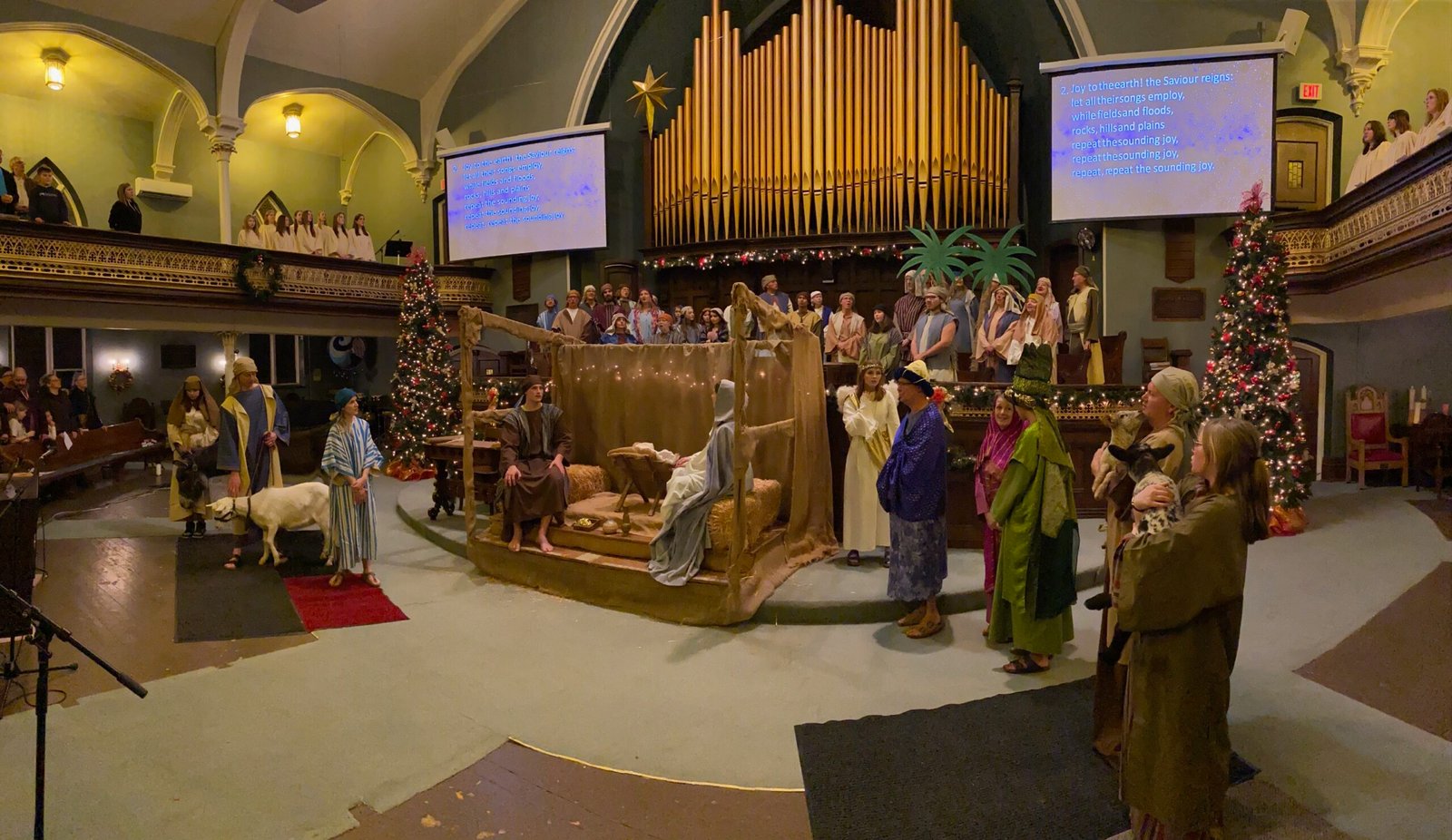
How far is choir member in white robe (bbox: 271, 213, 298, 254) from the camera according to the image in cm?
1375

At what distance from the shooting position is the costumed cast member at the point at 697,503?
5.53m

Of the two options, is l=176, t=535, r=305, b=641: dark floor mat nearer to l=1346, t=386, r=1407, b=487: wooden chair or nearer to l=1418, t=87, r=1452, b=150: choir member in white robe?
l=1418, t=87, r=1452, b=150: choir member in white robe

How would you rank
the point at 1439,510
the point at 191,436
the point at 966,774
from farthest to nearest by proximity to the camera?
the point at 1439,510
the point at 191,436
the point at 966,774

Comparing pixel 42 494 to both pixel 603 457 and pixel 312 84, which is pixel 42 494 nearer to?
pixel 603 457

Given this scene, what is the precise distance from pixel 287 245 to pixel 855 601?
1270cm

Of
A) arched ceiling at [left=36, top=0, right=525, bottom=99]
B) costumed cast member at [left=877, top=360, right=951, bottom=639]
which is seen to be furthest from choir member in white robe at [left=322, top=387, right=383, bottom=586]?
arched ceiling at [left=36, top=0, right=525, bottom=99]

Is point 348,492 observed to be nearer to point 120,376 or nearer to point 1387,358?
point 120,376

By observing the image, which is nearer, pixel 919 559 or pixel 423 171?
pixel 919 559

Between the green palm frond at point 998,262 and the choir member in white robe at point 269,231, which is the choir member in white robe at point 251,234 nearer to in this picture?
the choir member in white robe at point 269,231

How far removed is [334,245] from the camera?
14477mm

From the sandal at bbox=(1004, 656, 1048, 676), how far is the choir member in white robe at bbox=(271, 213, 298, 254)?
1335 cm

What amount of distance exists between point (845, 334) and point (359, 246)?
10.00 m

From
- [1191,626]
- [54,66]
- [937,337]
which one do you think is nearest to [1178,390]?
[1191,626]

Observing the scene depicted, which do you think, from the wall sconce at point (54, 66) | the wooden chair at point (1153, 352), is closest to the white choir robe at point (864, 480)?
the wooden chair at point (1153, 352)
